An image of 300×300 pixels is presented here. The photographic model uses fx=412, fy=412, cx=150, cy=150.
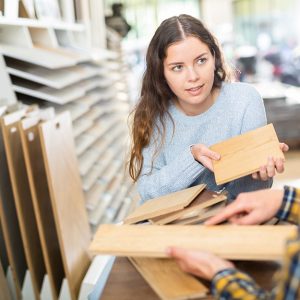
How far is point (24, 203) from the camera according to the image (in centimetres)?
192

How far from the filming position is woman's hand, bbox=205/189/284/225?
0.95 m

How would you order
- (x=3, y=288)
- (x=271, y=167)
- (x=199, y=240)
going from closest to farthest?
1. (x=199, y=240)
2. (x=271, y=167)
3. (x=3, y=288)

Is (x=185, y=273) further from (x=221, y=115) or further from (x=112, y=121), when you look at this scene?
(x=112, y=121)

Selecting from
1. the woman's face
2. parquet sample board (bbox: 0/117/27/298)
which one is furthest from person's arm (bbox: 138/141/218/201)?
parquet sample board (bbox: 0/117/27/298)

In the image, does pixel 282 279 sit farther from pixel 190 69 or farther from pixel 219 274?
pixel 190 69

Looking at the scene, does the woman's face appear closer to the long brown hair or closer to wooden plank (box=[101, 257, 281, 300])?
the long brown hair

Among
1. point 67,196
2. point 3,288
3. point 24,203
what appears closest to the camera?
point 3,288

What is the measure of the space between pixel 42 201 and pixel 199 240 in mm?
1304

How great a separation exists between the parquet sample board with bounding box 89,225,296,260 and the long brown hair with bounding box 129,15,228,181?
0.66 metres

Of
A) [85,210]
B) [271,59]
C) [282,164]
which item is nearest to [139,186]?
[282,164]

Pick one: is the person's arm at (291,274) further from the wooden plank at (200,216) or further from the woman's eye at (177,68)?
the woman's eye at (177,68)

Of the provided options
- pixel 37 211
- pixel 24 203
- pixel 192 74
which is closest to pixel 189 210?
pixel 192 74

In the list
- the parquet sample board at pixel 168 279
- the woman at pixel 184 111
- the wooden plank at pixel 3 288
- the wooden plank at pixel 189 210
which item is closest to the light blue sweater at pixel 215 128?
the woman at pixel 184 111

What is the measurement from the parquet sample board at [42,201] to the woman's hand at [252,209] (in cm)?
111
